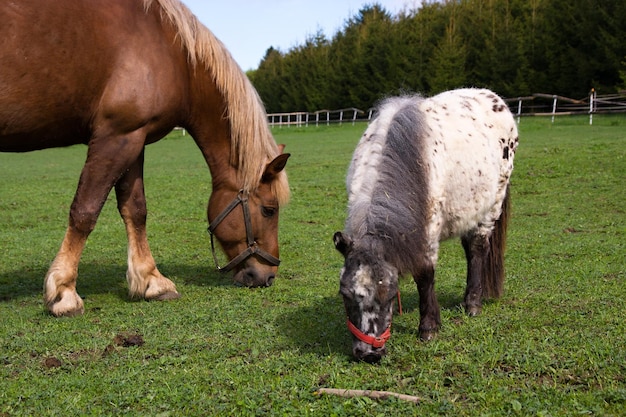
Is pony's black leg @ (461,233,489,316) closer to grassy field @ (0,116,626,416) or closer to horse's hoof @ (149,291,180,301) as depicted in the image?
grassy field @ (0,116,626,416)

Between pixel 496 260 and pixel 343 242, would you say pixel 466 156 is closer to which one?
pixel 496 260

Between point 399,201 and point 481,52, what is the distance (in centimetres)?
3532

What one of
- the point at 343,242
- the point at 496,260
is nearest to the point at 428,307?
the point at 343,242

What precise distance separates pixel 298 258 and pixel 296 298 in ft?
7.11

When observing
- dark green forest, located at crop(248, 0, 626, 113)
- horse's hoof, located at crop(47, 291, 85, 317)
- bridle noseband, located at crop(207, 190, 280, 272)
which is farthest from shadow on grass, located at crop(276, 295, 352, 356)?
dark green forest, located at crop(248, 0, 626, 113)

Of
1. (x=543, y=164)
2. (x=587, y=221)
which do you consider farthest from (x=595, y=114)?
(x=587, y=221)

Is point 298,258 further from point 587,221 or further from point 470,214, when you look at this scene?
point 587,221

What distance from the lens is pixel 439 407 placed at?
10.8 feet

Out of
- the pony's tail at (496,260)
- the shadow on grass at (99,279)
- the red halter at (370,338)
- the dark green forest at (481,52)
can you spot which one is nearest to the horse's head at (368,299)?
the red halter at (370,338)

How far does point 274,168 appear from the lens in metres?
6.17

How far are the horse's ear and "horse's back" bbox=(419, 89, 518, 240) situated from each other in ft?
5.15

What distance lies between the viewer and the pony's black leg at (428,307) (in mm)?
4430

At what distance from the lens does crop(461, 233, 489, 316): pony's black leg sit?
17.1 feet

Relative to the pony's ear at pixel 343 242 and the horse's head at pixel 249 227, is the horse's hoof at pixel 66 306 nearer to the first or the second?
the horse's head at pixel 249 227
